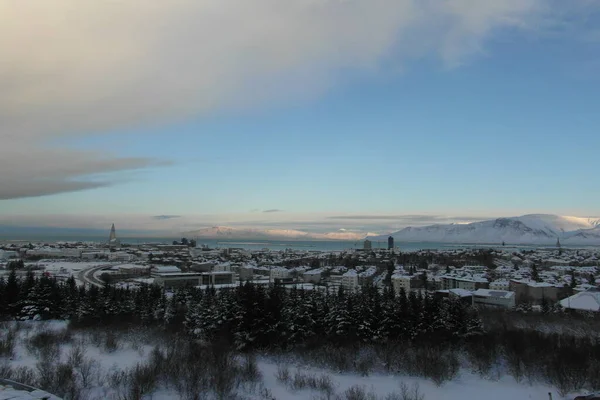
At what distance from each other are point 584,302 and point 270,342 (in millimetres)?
28764

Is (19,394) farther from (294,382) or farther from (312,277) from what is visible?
(312,277)

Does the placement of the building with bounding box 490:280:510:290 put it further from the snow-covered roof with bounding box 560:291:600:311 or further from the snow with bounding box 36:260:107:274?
the snow with bounding box 36:260:107:274

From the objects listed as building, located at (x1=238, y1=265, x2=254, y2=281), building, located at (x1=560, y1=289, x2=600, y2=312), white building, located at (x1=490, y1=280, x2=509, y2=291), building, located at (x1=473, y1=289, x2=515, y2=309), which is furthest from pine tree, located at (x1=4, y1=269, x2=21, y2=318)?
white building, located at (x1=490, y1=280, x2=509, y2=291)

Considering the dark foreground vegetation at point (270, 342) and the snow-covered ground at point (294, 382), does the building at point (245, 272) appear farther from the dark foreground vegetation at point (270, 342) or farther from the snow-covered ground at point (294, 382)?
the snow-covered ground at point (294, 382)

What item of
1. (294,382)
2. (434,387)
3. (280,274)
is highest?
(294,382)

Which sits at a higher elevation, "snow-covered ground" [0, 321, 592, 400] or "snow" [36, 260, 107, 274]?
"snow-covered ground" [0, 321, 592, 400]

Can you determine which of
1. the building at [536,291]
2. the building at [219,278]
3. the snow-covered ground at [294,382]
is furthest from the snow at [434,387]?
the building at [219,278]

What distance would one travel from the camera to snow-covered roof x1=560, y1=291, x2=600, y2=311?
1267 inches

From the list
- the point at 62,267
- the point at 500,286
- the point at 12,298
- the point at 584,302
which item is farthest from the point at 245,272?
the point at 584,302

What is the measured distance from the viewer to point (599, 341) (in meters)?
19.8

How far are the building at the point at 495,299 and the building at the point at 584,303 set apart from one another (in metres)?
4.55

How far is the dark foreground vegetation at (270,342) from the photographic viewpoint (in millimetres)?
11297

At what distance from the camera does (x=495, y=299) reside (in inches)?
1506

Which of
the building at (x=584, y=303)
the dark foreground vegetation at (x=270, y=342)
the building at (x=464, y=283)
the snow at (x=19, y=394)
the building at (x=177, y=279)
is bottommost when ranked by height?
the building at (x=177, y=279)
